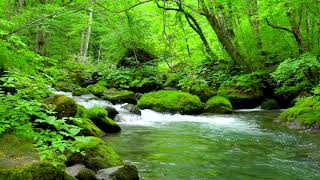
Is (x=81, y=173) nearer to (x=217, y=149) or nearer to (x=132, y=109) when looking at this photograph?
(x=217, y=149)

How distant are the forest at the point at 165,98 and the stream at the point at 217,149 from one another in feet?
0.09

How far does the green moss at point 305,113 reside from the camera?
1142 centimetres

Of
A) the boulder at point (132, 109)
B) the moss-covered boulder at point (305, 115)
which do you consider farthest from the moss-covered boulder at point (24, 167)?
the boulder at point (132, 109)

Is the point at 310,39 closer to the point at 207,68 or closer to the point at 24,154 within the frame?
the point at 207,68

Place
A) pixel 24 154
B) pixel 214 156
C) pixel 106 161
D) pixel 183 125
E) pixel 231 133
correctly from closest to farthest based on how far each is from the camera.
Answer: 1. pixel 24 154
2. pixel 106 161
3. pixel 214 156
4. pixel 231 133
5. pixel 183 125

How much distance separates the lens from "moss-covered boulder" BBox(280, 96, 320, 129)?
11.3 metres

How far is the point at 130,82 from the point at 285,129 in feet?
39.5

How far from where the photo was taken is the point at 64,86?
1980 centimetres

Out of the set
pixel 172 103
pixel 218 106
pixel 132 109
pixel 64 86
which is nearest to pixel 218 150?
pixel 132 109

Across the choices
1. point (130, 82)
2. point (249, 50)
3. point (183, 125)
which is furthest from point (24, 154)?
point (130, 82)

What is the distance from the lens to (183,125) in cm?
1281

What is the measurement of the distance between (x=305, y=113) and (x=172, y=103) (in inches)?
235

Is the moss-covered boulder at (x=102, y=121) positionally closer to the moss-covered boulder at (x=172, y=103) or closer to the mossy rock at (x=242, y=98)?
the moss-covered boulder at (x=172, y=103)

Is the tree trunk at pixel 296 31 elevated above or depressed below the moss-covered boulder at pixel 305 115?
above
